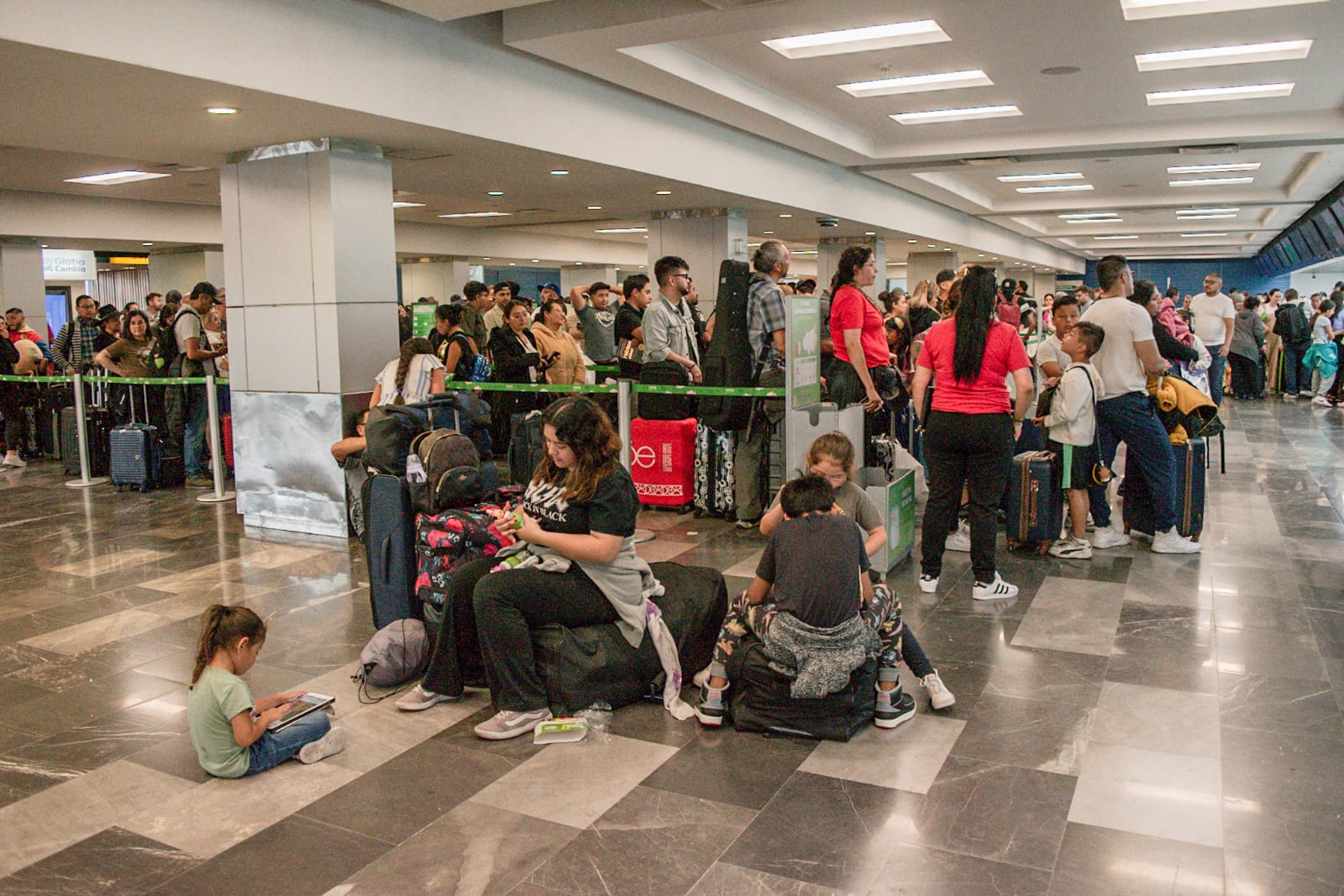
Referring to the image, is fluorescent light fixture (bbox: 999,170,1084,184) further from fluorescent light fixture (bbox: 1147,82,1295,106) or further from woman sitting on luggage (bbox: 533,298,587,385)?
woman sitting on luggage (bbox: 533,298,587,385)

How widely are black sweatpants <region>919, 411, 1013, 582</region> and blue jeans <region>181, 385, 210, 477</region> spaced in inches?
278

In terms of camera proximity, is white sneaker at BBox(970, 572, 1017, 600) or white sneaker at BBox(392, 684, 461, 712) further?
white sneaker at BBox(970, 572, 1017, 600)

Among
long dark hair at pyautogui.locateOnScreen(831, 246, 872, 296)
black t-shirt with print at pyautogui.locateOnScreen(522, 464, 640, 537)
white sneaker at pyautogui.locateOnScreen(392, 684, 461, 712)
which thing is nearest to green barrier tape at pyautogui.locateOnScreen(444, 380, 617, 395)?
long dark hair at pyautogui.locateOnScreen(831, 246, 872, 296)

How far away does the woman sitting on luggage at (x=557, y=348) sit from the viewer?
948 centimetres

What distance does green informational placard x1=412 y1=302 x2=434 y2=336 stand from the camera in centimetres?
1538

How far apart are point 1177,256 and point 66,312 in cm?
3316

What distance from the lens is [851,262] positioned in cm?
665

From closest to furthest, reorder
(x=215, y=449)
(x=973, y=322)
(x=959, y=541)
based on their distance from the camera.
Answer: (x=973, y=322), (x=959, y=541), (x=215, y=449)

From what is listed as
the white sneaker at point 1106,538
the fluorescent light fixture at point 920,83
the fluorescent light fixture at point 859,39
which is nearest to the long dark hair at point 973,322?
the white sneaker at point 1106,538

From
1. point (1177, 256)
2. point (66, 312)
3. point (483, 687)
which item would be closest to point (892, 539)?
point (483, 687)

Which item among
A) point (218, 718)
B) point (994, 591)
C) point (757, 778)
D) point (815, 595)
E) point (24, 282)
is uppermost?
point (24, 282)

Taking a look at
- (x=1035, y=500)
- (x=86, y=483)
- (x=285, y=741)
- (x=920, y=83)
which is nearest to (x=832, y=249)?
(x=920, y=83)

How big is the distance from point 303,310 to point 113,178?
5222mm

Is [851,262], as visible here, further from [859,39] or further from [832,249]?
[832,249]
